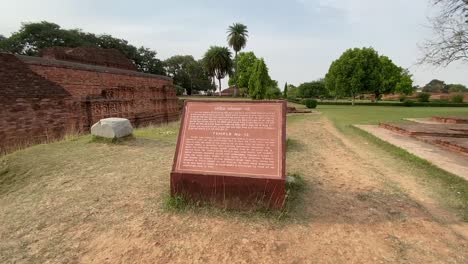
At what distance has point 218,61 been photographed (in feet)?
186

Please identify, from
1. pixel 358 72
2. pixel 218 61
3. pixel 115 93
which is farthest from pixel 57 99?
pixel 218 61

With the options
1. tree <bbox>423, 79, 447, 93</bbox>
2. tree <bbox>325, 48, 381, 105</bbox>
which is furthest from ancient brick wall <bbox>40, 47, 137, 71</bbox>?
tree <bbox>423, 79, 447, 93</bbox>

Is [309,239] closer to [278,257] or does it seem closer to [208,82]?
[278,257]

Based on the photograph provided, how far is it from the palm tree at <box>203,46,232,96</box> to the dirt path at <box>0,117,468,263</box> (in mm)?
53843

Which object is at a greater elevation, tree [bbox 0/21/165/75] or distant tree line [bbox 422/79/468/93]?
tree [bbox 0/21/165/75]

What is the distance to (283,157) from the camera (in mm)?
3570

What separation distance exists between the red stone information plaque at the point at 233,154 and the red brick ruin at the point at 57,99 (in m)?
6.99

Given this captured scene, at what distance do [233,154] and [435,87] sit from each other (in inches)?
4559

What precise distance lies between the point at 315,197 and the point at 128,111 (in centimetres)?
1338

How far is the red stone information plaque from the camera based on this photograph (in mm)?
3535

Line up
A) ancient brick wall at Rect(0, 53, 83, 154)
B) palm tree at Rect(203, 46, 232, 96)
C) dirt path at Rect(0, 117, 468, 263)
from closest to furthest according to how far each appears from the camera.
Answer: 1. dirt path at Rect(0, 117, 468, 263)
2. ancient brick wall at Rect(0, 53, 83, 154)
3. palm tree at Rect(203, 46, 232, 96)

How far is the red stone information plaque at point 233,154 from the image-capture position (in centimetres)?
354

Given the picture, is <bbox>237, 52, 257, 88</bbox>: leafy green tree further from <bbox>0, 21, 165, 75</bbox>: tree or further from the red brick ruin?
the red brick ruin

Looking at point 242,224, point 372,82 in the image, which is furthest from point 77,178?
point 372,82
